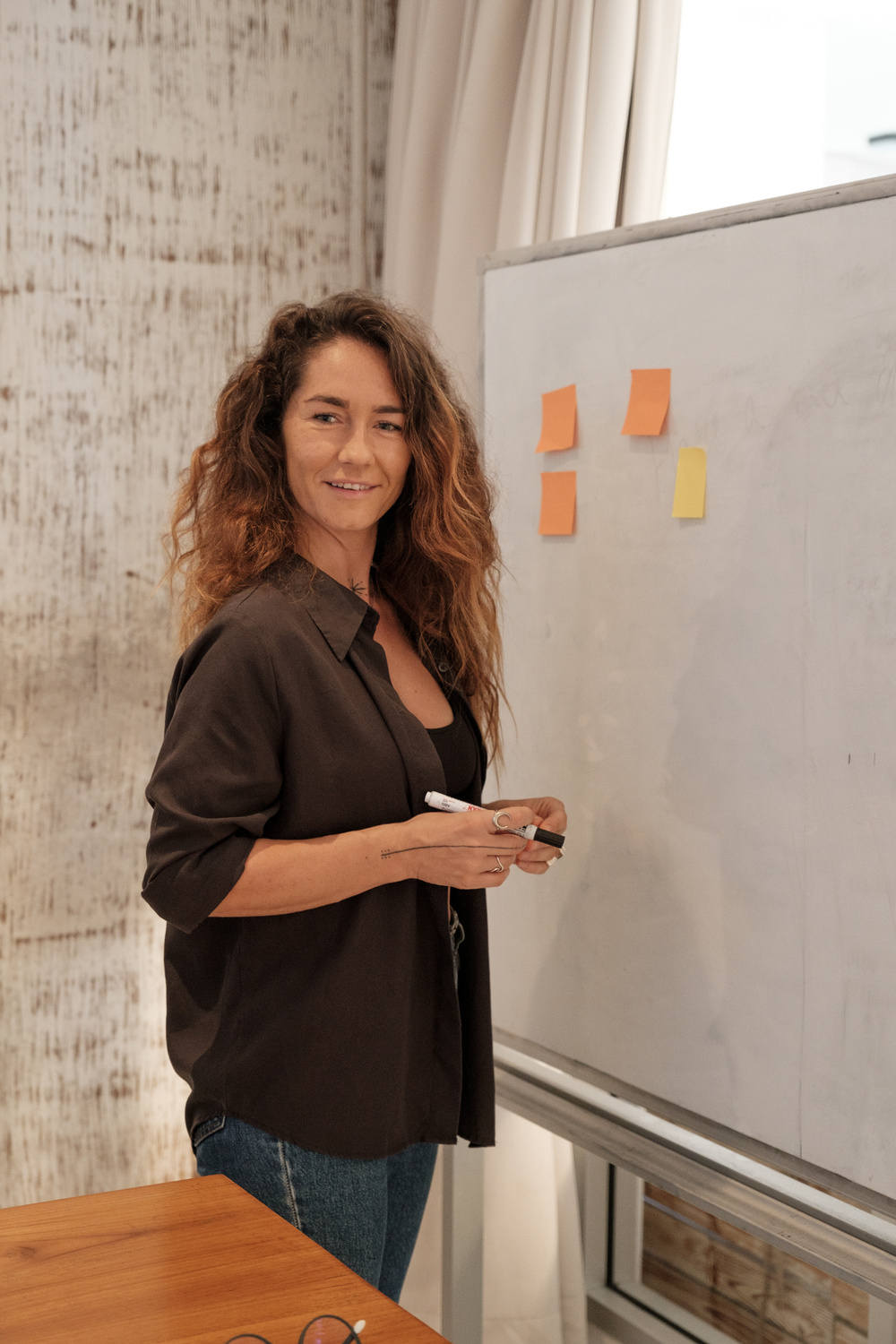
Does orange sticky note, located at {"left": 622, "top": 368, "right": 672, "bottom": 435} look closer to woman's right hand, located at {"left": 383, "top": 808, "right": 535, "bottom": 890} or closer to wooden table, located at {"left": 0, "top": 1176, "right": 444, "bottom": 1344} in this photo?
woman's right hand, located at {"left": 383, "top": 808, "right": 535, "bottom": 890}

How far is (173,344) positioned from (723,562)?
1.26 meters

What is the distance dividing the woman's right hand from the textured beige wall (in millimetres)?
1105

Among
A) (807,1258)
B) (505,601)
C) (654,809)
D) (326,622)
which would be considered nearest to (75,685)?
(505,601)

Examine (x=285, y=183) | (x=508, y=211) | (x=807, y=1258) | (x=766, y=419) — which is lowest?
(x=807, y=1258)

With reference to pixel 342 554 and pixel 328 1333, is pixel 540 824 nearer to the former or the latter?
pixel 342 554

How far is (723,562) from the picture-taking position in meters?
1.24

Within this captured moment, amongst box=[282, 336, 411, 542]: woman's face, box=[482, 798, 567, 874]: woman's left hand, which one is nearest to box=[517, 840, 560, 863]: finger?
box=[482, 798, 567, 874]: woman's left hand

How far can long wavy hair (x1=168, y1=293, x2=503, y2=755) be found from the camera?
119cm

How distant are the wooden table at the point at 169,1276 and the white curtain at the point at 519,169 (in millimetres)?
1046

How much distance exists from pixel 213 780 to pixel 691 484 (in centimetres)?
64

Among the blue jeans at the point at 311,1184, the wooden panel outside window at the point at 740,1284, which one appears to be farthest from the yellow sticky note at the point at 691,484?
the wooden panel outside window at the point at 740,1284

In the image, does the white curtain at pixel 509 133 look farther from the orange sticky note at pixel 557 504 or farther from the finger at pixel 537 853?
the finger at pixel 537 853

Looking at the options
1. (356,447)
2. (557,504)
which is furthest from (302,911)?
(557,504)

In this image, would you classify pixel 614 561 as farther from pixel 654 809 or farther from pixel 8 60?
pixel 8 60
